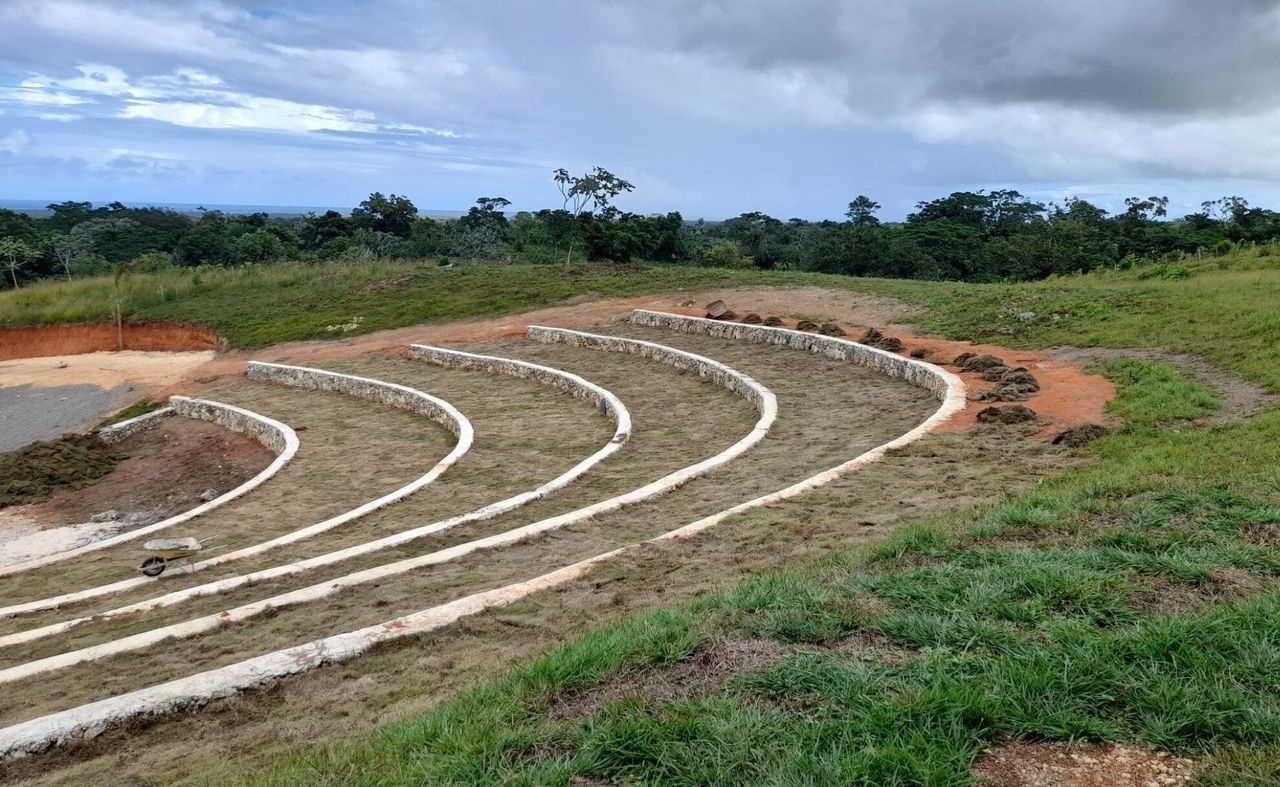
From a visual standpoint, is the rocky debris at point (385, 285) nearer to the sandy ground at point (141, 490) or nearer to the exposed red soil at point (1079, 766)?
the sandy ground at point (141, 490)

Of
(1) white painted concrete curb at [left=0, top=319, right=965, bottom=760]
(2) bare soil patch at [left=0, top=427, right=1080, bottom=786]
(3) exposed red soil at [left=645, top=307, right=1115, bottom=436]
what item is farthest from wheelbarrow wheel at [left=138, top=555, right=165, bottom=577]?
(3) exposed red soil at [left=645, top=307, right=1115, bottom=436]

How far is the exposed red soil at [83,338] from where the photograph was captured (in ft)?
92.6

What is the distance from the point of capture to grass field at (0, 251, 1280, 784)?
2842 millimetres

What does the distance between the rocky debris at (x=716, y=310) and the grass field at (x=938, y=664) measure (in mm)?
14191

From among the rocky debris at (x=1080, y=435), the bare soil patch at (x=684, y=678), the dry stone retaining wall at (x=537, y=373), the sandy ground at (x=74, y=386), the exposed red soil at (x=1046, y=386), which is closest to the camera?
the bare soil patch at (x=684, y=678)

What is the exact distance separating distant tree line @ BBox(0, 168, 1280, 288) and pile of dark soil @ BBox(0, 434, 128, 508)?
20634 millimetres

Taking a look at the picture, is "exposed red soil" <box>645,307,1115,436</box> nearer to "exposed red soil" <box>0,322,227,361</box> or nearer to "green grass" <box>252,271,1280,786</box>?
"green grass" <box>252,271,1280,786</box>

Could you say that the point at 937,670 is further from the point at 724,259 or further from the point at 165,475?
the point at 724,259

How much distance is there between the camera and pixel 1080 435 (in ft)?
26.7

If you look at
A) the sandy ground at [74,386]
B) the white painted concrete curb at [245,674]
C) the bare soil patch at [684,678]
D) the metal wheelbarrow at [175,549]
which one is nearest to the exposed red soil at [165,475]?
the sandy ground at [74,386]

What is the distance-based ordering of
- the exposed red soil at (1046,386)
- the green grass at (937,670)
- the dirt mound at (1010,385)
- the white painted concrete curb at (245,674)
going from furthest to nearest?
the dirt mound at (1010,385)
the exposed red soil at (1046,386)
the white painted concrete curb at (245,674)
the green grass at (937,670)

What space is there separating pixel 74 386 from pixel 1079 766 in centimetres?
2648

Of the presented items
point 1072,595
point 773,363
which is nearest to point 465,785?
point 1072,595

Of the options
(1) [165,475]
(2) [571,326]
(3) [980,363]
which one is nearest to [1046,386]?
(3) [980,363]
